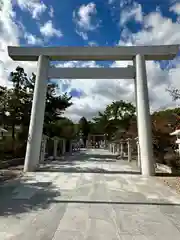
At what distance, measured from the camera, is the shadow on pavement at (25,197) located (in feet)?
11.9

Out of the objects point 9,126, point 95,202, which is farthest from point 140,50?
point 9,126

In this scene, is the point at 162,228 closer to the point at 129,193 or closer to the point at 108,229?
the point at 108,229

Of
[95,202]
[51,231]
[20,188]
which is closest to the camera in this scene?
[51,231]

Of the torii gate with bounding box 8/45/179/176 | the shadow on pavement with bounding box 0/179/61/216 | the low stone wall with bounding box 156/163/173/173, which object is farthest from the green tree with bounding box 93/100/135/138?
the shadow on pavement with bounding box 0/179/61/216

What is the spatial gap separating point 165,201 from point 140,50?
6684mm

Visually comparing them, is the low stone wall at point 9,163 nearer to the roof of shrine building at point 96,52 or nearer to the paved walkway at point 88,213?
the paved walkway at point 88,213

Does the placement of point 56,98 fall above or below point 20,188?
above

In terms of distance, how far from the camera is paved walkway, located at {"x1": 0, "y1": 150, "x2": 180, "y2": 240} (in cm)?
262

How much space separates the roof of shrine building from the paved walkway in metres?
5.94

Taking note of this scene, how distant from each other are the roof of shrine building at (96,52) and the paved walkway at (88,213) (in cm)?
594

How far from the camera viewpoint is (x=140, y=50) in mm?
8547

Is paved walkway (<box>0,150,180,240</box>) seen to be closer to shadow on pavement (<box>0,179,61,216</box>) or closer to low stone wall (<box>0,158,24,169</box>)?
shadow on pavement (<box>0,179,61,216</box>)

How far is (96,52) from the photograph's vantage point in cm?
862

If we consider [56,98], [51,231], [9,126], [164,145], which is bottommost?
[51,231]
